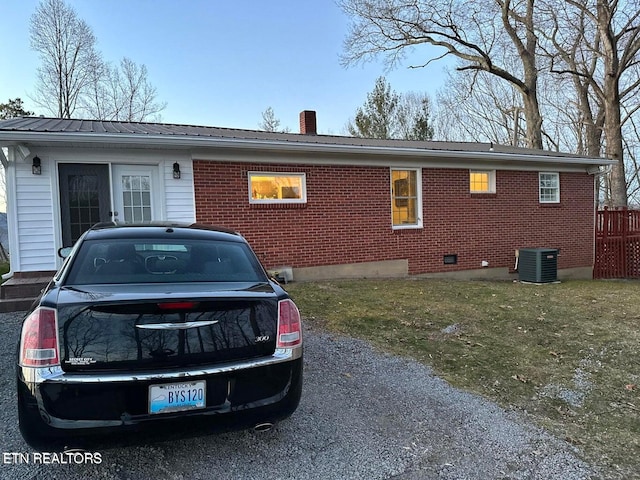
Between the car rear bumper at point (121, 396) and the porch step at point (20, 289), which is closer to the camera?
the car rear bumper at point (121, 396)

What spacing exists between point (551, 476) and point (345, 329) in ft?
10.3

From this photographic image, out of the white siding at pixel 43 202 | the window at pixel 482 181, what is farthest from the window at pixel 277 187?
the window at pixel 482 181

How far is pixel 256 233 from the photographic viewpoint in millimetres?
8320

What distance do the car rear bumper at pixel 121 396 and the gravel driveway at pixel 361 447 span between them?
469mm

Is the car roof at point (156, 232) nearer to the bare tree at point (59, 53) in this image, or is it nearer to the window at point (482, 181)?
the window at point (482, 181)

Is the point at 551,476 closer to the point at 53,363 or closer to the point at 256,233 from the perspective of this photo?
the point at 53,363

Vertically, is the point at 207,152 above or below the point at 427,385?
above

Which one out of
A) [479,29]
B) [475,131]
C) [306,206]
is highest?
[479,29]

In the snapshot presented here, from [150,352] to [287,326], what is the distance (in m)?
0.79

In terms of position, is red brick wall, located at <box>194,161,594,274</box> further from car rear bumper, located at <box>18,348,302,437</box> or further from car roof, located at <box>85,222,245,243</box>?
car rear bumper, located at <box>18,348,302,437</box>

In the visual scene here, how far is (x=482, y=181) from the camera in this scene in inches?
428

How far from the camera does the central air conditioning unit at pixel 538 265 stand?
10352 millimetres

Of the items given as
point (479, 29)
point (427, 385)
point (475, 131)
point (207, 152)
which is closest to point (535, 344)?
point (427, 385)

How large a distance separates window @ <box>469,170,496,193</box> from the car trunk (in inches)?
374
